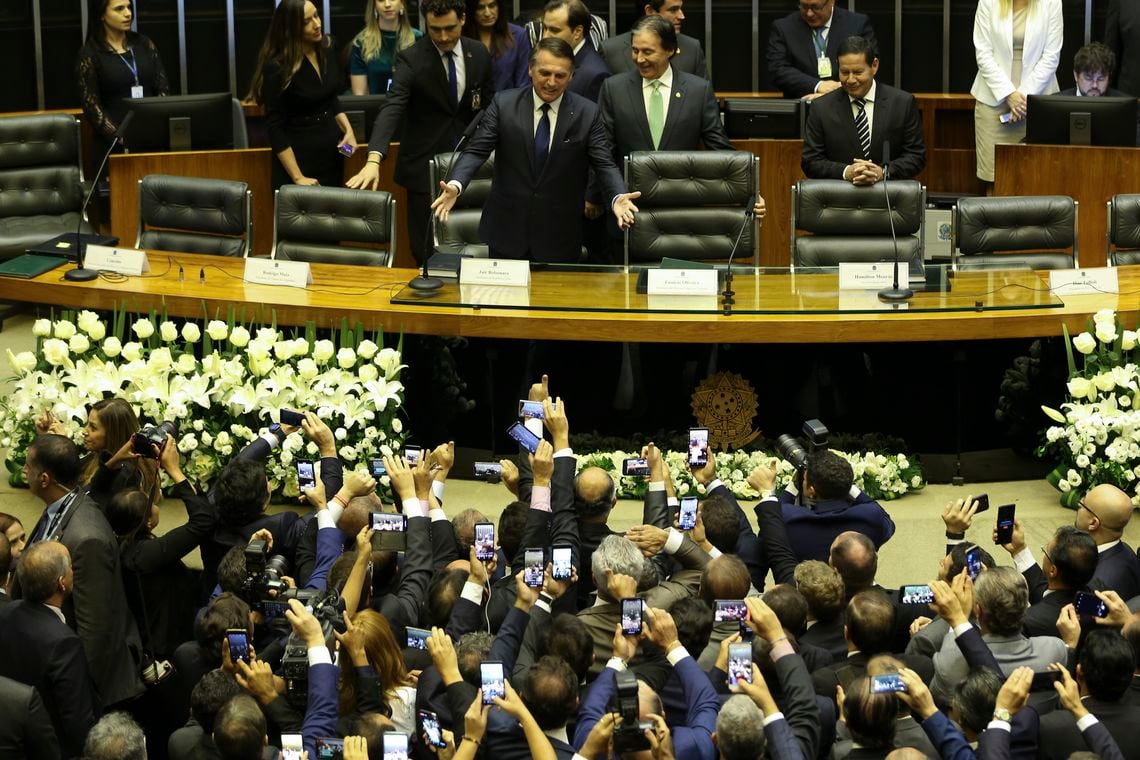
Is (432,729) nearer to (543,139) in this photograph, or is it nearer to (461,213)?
(543,139)

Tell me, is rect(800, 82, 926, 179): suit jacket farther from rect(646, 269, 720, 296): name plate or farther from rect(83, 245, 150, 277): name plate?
rect(83, 245, 150, 277): name plate

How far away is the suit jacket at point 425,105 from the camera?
7.22 m

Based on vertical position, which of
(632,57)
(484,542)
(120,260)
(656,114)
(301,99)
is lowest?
(484,542)

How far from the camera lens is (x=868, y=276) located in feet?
19.3

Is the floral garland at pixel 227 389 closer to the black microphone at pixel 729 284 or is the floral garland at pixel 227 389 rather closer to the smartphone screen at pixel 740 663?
the black microphone at pixel 729 284

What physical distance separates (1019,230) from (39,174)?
15.6 feet

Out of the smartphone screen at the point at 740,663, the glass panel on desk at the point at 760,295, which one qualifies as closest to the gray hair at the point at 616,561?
the smartphone screen at the point at 740,663

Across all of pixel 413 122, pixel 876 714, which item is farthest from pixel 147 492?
pixel 413 122

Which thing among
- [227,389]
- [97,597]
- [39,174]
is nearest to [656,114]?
[227,389]

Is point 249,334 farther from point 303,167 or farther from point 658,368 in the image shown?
point 303,167

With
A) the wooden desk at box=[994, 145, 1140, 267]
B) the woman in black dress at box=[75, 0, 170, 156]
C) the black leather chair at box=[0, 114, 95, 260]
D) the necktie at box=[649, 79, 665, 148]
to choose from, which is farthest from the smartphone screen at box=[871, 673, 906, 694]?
the woman in black dress at box=[75, 0, 170, 156]

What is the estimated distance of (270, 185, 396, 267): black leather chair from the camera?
6.70 metres

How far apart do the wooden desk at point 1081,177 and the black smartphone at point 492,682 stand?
5.23 m

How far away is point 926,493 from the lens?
223 inches
